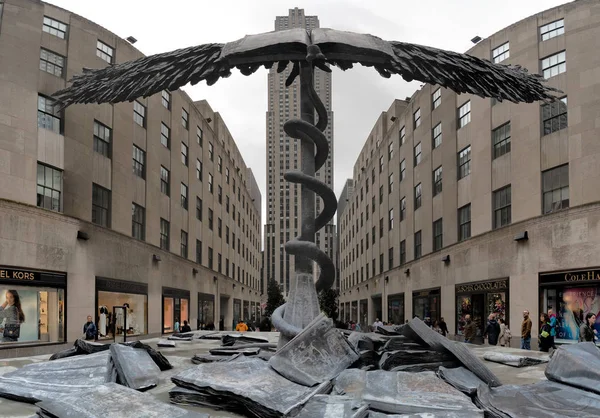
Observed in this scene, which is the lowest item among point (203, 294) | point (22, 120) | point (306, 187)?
point (203, 294)

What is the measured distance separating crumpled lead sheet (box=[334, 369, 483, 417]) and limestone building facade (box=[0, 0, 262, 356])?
1773 centimetres

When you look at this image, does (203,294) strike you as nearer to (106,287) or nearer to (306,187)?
(106,287)

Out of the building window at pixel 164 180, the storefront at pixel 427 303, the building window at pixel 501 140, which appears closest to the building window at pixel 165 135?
the building window at pixel 164 180

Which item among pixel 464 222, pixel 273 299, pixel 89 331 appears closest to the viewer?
pixel 89 331

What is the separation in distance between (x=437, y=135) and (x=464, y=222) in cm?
814

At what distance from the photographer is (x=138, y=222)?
102 ft

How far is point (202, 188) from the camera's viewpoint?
1853 inches

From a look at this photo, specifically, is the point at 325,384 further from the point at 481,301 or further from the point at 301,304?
the point at 481,301

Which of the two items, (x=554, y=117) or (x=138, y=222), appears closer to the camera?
(x=554, y=117)

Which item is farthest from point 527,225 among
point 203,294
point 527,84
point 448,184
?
point 203,294

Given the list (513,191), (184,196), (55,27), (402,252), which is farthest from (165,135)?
(513,191)

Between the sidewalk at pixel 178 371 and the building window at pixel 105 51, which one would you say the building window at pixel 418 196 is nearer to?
the building window at pixel 105 51

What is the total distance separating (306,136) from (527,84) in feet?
15.6

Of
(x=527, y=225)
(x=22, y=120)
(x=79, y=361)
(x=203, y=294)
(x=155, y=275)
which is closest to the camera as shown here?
(x=79, y=361)
